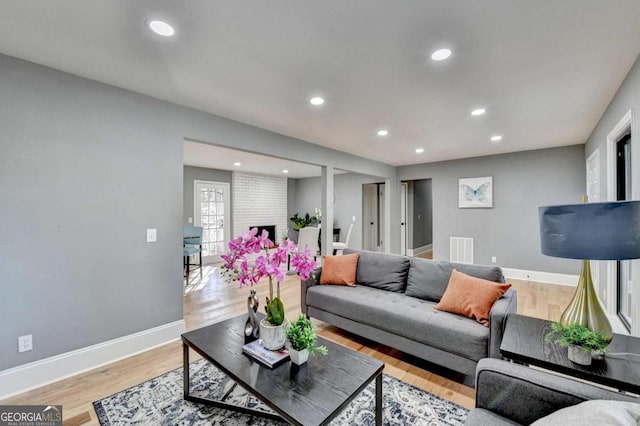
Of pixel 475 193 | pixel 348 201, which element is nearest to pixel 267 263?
pixel 475 193

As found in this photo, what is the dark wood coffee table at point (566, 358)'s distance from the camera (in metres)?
1.20

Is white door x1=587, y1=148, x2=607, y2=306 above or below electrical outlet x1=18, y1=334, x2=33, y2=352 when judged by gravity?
above

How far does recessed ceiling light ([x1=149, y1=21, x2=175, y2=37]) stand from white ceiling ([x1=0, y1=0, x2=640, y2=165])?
0.15ft

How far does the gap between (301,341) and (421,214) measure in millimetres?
7639

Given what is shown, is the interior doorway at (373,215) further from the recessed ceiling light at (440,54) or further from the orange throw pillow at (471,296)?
the recessed ceiling light at (440,54)

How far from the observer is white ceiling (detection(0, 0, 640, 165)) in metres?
1.58

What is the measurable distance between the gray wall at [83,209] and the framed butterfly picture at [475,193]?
543 cm

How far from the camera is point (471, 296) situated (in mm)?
2289

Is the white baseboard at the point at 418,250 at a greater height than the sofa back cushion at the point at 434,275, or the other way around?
the sofa back cushion at the point at 434,275

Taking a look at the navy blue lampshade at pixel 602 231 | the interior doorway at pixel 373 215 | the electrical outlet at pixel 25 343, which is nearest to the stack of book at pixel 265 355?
the navy blue lampshade at pixel 602 231

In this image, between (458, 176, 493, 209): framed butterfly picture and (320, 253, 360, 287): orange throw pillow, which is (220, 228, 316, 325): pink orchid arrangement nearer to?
(320, 253, 360, 287): orange throw pillow

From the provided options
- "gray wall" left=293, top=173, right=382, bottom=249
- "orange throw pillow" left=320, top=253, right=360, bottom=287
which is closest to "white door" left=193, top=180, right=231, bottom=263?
"gray wall" left=293, top=173, right=382, bottom=249

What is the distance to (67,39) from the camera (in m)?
1.86

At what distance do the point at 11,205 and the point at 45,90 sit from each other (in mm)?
926
